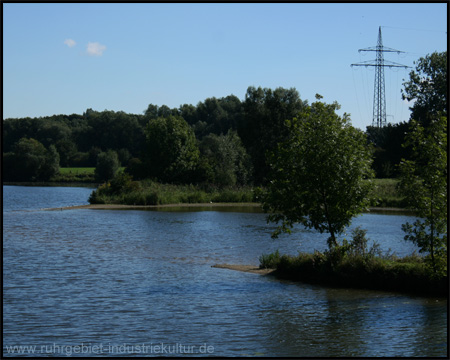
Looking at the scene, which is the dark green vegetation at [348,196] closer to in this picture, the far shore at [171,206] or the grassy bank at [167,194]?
the far shore at [171,206]

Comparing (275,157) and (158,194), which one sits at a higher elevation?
(275,157)

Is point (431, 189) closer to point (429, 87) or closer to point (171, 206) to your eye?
point (171, 206)

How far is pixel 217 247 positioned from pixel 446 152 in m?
15.5

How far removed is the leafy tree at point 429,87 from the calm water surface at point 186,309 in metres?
64.3

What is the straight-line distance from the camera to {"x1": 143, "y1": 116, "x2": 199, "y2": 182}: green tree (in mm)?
75688

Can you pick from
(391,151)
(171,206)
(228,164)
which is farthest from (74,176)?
(391,151)

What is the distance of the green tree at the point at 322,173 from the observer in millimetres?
22062

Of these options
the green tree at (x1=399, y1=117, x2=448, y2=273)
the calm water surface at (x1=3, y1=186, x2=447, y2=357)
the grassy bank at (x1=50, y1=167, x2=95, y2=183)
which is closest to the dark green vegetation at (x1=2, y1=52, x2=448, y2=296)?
the green tree at (x1=399, y1=117, x2=448, y2=273)

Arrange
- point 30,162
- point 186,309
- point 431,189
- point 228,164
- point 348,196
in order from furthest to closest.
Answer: point 30,162, point 228,164, point 348,196, point 431,189, point 186,309

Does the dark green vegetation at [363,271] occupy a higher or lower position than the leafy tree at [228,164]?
lower

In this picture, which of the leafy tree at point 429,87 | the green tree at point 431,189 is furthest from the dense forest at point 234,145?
the green tree at point 431,189

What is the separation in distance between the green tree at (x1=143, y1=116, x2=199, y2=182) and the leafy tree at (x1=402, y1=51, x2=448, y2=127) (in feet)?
120

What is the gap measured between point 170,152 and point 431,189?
58.9 m

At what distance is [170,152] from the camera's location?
7631 centimetres
